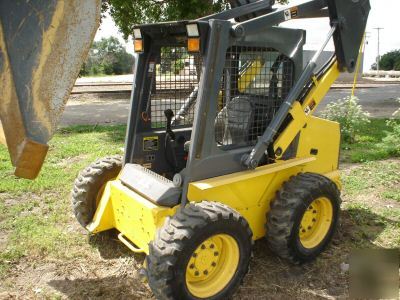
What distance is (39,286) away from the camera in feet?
11.6

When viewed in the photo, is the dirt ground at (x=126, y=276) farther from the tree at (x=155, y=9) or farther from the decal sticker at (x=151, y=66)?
the tree at (x=155, y=9)

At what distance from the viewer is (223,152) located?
136 inches

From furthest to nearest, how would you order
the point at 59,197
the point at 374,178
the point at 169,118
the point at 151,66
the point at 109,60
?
the point at 109,60 → the point at 374,178 → the point at 59,197 → the point at 169,118 → the point at 151,66

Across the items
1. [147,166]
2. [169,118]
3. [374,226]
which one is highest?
[169,118]

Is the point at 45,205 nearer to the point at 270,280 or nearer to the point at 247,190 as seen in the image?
the point at 247,190

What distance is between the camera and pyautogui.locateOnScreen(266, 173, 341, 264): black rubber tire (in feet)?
11.6

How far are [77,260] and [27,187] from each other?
219 centimetres

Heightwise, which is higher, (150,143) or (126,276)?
(150,143)

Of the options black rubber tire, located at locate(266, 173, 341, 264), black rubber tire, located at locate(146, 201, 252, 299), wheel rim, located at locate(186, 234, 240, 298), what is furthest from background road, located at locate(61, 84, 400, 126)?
black rubber tire, located at locate(146, 201, 252, 299)

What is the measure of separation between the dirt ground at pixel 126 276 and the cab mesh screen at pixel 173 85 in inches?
52.7

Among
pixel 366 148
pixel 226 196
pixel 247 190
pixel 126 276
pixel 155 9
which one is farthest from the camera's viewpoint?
pixel 155 9

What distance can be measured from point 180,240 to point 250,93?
149 centimetres

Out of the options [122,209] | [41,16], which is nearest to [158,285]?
[122,209]

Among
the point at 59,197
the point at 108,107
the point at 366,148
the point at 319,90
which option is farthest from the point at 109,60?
the point at 319,90
